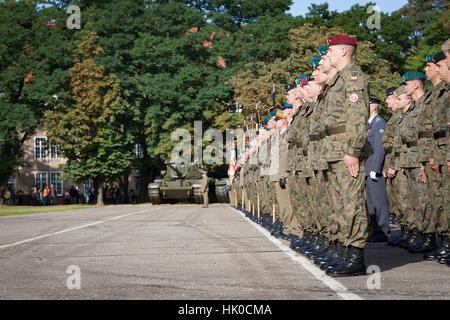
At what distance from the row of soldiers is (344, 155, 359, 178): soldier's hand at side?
0.01 m

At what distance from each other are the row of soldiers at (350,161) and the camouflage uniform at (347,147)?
0.01 meters

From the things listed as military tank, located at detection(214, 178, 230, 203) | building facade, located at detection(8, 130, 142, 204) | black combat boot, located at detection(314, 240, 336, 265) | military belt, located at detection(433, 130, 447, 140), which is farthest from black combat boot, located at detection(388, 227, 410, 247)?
building facade, located at detection(8, 130, 142, 204)

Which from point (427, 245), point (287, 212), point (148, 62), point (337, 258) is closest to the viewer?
point (337, 258)

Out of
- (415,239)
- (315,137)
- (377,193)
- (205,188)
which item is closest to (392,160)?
(377,193)

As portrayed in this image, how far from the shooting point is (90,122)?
5425cm

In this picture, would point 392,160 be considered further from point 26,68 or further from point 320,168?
point 26,68

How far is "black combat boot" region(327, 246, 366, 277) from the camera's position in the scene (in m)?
8.59

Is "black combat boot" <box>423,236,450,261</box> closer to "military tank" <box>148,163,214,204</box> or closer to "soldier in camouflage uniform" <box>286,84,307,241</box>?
"soldier in camouflage uniform" <box>286,84,307,241</box>

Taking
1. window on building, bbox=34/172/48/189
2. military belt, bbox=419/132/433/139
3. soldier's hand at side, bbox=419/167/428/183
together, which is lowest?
soldier's hand at side, bbox=419/167/428/183

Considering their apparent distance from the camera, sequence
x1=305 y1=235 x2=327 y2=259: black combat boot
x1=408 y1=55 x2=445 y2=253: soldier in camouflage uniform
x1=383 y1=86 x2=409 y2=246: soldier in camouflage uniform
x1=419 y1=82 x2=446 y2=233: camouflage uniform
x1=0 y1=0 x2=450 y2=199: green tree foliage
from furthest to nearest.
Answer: x1=0 y1=0 x2=450 y2=199: green tree foliage
x1=383 y1=86 x2=409 y2=246: soldier in camouflage uniform
x1=408 y1=55 x2=445 y2=253: soldier in camouflage uniform
x1=419 y1=82 x2=446 y2=233: camouflage uniform
x1=305 y1=235 x2=327 y2=259: black combat boot

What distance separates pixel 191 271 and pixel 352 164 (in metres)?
1.98

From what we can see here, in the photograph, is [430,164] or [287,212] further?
[287,212]
